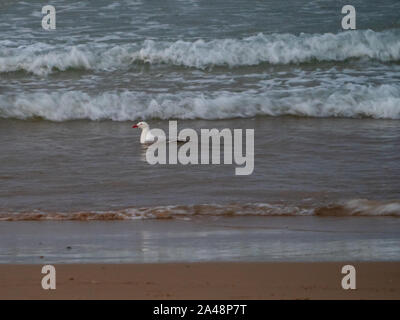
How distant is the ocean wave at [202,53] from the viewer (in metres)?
13.3

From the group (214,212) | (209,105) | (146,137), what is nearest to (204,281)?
(214,212)

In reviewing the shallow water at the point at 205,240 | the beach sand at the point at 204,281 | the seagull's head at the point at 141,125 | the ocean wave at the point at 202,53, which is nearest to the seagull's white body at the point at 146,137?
the seagull's head at the point at 141,125

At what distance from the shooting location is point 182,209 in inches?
261

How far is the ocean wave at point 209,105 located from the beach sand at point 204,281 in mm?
6086

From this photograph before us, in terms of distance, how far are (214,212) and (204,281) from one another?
204 centimetres

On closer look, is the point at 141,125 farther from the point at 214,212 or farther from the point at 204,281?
the point at 204,281

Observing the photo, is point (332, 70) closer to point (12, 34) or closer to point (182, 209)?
point (12, 34)

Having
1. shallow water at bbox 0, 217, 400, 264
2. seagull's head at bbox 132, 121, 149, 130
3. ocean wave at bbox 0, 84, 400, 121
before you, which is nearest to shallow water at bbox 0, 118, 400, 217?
seagull's head at bbox 132, 121, 149, 130

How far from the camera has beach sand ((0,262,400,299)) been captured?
14.3 ft

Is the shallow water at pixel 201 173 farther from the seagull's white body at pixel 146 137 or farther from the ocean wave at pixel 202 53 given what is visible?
the ocean wave at pixel 202 53

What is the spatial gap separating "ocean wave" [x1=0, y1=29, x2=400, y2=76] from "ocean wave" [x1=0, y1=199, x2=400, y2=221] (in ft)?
22.5

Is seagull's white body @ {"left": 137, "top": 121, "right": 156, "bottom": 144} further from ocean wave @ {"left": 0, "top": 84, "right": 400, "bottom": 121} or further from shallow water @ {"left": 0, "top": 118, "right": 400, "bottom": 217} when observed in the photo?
ocean wave @ {"left": 0, "top": 84, "right": 400, "bottom": 121}
